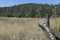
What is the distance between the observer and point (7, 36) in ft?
27.8

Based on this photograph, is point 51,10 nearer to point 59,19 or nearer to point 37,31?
point 59,19

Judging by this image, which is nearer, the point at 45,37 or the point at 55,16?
the point at 45,37

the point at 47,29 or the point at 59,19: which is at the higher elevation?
the point at 47,29

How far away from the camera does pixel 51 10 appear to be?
33.1 ft

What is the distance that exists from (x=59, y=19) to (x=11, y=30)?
222 cm

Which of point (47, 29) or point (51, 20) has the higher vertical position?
point (47, 29)

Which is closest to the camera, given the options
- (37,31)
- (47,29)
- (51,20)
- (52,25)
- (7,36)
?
(47,29)

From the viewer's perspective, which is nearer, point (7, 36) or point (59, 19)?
point (7, 36)

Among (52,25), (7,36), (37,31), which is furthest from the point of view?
(52,25)

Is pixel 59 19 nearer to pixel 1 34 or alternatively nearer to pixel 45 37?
pixel 45 37

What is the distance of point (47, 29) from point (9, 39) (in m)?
1.39

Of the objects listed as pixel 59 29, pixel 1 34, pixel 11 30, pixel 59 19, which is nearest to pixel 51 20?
pixel 59 19

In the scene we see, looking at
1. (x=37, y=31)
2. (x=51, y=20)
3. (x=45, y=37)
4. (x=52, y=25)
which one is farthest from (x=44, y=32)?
(x=51, y=20)

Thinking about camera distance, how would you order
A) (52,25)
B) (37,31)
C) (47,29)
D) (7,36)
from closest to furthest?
(47,29), (7,36), (37,31), (52,25)
